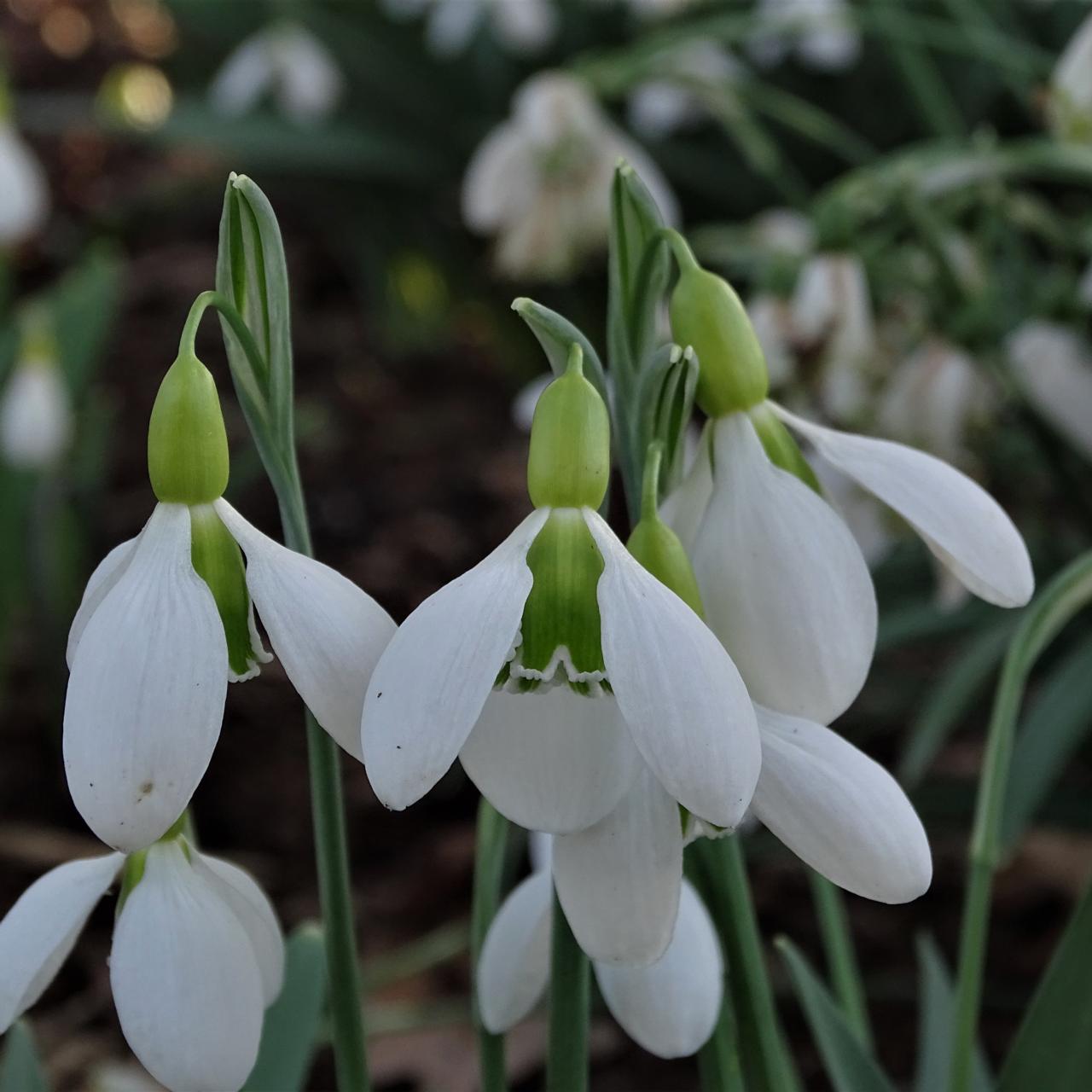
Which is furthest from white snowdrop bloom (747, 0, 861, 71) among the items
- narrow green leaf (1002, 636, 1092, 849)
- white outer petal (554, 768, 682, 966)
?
white outer petal (554, 768, 682, 966)

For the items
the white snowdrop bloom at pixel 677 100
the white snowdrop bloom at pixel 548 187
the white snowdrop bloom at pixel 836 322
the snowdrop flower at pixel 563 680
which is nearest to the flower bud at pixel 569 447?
the snowdrop flower at pixel 563 680

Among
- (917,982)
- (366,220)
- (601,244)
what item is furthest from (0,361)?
(917,982)

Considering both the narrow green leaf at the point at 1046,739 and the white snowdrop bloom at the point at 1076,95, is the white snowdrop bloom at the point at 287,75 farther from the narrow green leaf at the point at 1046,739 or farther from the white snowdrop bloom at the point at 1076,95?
the narrow green leaf at the point at 1046,739

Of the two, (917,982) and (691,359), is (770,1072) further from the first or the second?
(917,982)

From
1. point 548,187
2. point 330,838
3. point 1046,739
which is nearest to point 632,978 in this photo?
point 330,838

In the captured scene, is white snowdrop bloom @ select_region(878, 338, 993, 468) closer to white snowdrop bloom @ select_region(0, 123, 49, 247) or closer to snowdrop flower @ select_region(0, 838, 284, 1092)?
snowdrop flower @ select_region(0, 838, 284, 1092)

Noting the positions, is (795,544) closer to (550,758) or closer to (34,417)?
(550,758)
